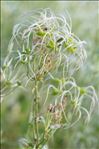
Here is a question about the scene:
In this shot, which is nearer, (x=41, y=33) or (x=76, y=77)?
(x=41, y=33)

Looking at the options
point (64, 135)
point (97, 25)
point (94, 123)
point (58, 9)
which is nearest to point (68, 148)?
point (64, 135)

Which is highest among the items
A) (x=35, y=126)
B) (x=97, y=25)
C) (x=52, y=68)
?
(x=97, y=25)

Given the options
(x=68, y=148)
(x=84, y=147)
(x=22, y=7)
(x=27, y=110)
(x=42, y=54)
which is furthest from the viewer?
(x=22, y=7)

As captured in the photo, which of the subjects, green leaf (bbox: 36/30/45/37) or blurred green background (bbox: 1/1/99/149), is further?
blurred green background (bbox: 1/1/99/149)

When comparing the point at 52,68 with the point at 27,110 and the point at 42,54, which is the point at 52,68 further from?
the point at 27,110

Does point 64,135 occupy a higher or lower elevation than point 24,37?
lower

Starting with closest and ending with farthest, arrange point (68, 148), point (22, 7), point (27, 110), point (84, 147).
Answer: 1. point (84, 147)
2. point (68, 148)
3. point (27, 110)
4. point (22, 7)

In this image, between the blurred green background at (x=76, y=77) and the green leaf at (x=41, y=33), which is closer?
the green leaf at (x=41, y=33)

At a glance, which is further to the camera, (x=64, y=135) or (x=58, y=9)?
(x=58, y=9)
